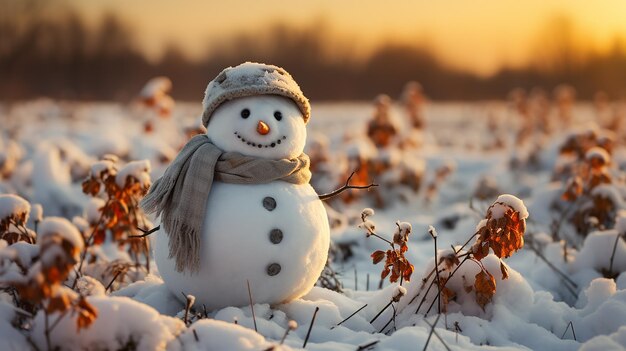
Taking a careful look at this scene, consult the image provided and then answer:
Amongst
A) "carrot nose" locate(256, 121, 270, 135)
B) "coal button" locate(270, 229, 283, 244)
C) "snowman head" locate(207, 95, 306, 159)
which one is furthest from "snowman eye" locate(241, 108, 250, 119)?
"coal button" locate(270, 229, 283, 244)

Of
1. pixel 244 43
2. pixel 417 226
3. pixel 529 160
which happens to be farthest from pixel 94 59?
pixel 417 226

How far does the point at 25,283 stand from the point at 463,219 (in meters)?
4.76

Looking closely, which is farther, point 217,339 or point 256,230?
point 256,230

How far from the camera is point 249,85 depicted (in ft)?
9.01

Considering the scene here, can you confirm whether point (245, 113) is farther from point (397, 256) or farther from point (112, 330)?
point (112, 330)

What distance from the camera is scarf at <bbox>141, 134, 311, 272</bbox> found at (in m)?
2.61

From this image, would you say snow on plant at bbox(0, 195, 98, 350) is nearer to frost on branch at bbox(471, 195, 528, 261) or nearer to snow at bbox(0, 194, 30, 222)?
snow at bbox(0, 194, 30, 222)

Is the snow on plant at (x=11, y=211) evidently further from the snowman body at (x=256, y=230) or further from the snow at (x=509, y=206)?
the snow at (x=509, y=206)

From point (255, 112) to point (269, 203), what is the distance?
Result: 43 centimetres

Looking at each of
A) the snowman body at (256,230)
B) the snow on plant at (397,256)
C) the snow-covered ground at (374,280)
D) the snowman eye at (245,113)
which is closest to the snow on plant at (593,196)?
the snow-covered ground at (374,280)

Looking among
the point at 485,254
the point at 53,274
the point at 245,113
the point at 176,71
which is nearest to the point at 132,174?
the point at 245,113

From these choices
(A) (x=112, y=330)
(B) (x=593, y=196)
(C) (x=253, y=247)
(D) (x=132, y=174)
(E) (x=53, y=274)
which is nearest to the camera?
(E) (x=53, y=274)

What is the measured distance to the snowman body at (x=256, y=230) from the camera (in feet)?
8.61

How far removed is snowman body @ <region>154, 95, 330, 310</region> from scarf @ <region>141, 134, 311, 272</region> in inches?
1.8
